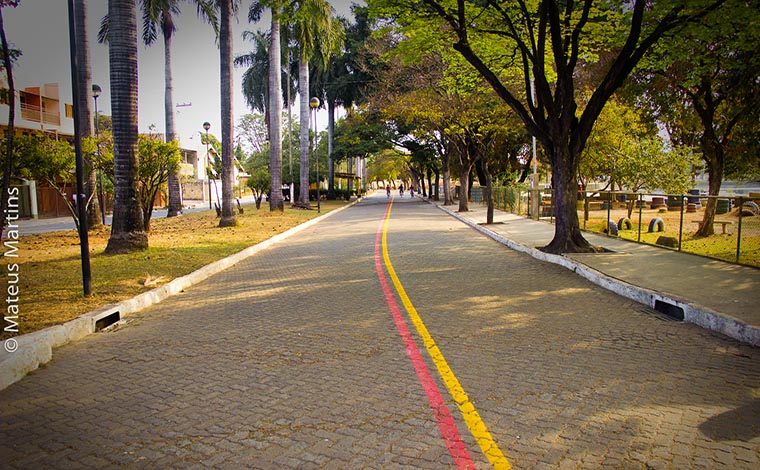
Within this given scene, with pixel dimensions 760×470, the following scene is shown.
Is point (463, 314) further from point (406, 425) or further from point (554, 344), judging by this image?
point (406, 425)

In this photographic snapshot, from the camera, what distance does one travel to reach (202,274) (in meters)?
10.8

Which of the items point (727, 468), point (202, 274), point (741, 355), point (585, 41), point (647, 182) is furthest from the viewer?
point (647, 182)

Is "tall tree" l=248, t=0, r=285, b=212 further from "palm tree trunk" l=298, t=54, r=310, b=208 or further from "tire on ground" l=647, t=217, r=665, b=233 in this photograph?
"tire on ground" l=647, t=217, r=665, b=233

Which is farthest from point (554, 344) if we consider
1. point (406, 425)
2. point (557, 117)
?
point (557, 117)

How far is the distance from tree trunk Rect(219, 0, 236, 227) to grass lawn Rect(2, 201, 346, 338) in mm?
1892

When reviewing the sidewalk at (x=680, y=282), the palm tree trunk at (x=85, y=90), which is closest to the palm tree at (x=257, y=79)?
the palm tree trunk at (x=85, y=90)

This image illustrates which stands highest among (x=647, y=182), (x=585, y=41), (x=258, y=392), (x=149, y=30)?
(x=149, y=30)

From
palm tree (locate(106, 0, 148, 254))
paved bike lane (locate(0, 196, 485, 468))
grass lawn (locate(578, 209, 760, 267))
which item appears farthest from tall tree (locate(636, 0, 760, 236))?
palm tree (locate(106, 0, 148, 254))

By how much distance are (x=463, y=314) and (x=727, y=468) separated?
410 cm

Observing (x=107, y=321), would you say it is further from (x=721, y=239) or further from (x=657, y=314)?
(x=721, y=239)

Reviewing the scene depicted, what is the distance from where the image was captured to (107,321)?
7.26 meters

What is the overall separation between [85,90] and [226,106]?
5.15 m

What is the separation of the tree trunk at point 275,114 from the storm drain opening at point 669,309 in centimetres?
2393

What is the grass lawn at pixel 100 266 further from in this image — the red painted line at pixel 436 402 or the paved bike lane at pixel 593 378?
the paved bike lane at pixel 593 378
